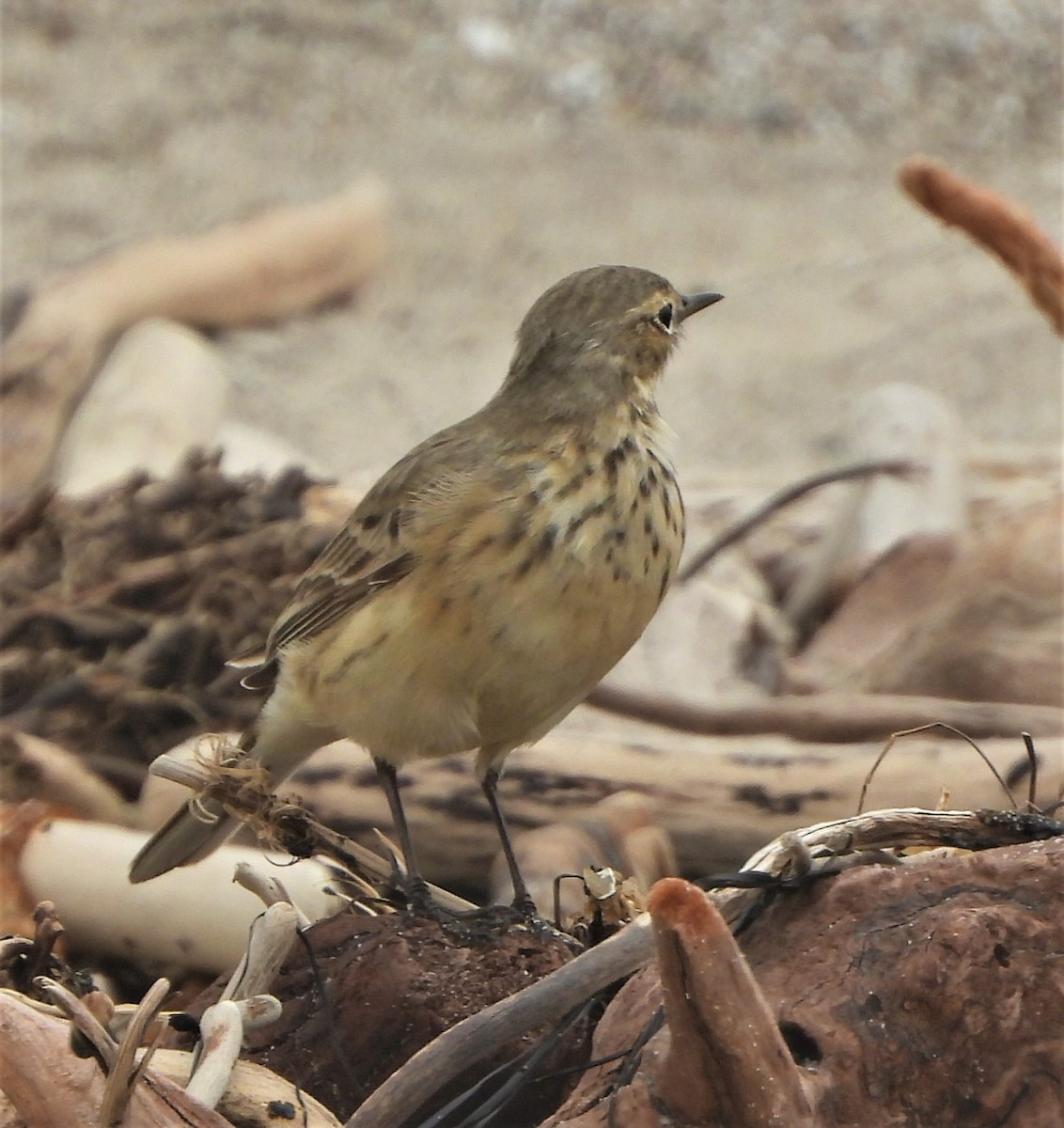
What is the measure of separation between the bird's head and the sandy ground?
4432 mm

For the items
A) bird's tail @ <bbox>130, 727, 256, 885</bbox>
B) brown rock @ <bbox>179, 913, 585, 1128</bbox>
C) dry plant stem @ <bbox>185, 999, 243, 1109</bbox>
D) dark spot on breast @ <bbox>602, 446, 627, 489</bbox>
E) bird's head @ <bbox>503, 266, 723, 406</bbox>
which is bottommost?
bird's tail @ <bbox>130, 727, 256, 885</bbox>

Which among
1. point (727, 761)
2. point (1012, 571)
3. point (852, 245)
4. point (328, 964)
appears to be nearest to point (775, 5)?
point (852, 245)

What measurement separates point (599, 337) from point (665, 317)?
6.0 inches

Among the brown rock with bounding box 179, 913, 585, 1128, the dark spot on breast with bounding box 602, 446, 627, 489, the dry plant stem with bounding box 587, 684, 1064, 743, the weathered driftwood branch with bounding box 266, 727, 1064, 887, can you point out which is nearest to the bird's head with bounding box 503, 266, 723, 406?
the dark spot on breast with bounding box 602, 446, 627, 489

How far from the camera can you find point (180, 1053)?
7.78 ft

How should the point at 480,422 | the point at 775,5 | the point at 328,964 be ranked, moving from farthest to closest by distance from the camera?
the point at 775,5, the point at 480,422, the point at 328,964

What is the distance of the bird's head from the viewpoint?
12.6ft

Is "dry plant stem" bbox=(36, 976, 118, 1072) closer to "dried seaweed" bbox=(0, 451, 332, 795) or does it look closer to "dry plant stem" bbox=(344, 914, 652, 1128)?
"dry plant stem" bbox=(344, 914, 652, 1128)

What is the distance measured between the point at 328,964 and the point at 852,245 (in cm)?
888

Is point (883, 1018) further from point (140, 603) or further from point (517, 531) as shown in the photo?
point (140, 603)

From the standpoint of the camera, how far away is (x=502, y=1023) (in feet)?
7.07

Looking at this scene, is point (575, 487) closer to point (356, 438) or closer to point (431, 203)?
point (356, 438)

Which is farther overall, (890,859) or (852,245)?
(852,245)

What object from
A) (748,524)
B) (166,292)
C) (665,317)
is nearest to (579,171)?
(166,292)
